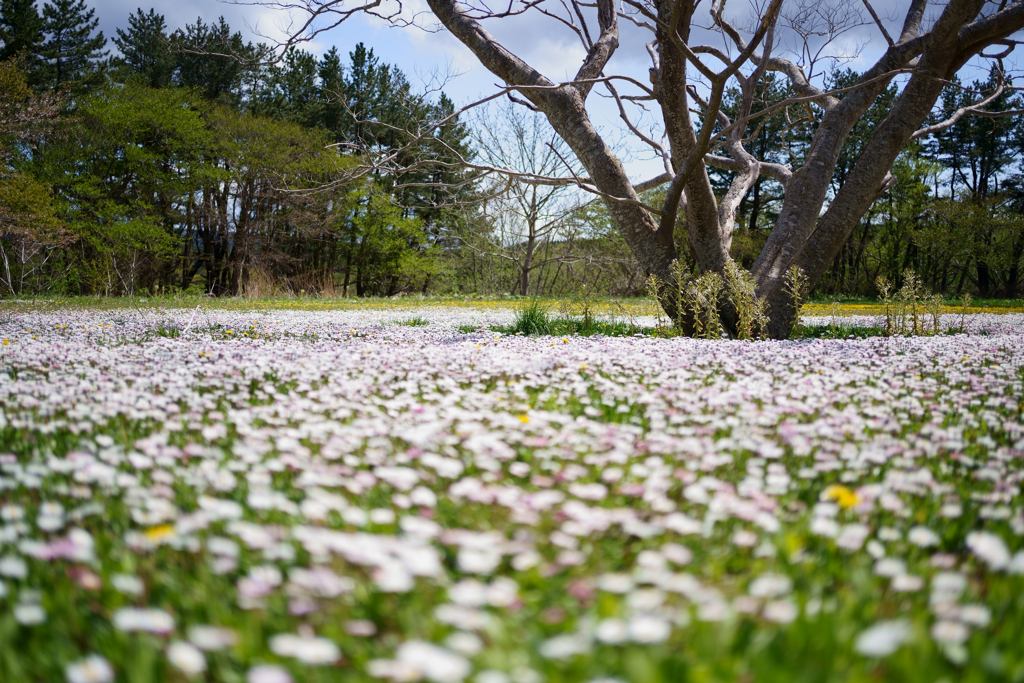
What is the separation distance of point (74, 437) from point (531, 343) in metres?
3.72

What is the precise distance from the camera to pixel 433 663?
2.48 feet

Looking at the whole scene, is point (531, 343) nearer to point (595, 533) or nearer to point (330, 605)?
point (595, 533)

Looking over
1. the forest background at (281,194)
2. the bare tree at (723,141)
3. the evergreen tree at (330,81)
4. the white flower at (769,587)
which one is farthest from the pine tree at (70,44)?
the white flower at (769,587)

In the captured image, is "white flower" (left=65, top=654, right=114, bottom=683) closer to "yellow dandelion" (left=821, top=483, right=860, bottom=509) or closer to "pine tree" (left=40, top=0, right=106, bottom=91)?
"yellow dandelion" (left=821, top=483, right=860, bottom=509)

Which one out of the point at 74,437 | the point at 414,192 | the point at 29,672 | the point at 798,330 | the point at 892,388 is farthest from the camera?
the point at 414,192

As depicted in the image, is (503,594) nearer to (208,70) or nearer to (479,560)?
(479,560)

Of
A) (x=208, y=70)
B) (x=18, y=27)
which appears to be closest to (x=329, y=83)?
(x=208, y=70)

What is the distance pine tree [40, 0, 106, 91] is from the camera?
25578 mm

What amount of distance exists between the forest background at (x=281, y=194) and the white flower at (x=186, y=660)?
16222mm

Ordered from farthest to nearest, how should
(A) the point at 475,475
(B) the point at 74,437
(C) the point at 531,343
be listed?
(C) the point at 531,343 < (B) the point at 74,437 < (A) the point at 475,475

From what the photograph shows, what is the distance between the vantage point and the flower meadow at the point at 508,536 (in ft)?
2.88

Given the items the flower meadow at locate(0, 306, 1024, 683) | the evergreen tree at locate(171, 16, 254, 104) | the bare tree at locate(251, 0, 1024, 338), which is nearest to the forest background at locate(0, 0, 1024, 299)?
the evergreen tree at locate(171, 16, 254, 104)

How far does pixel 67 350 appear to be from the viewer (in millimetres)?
4121

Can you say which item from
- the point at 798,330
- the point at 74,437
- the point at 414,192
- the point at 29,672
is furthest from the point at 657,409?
the point at 414,192
